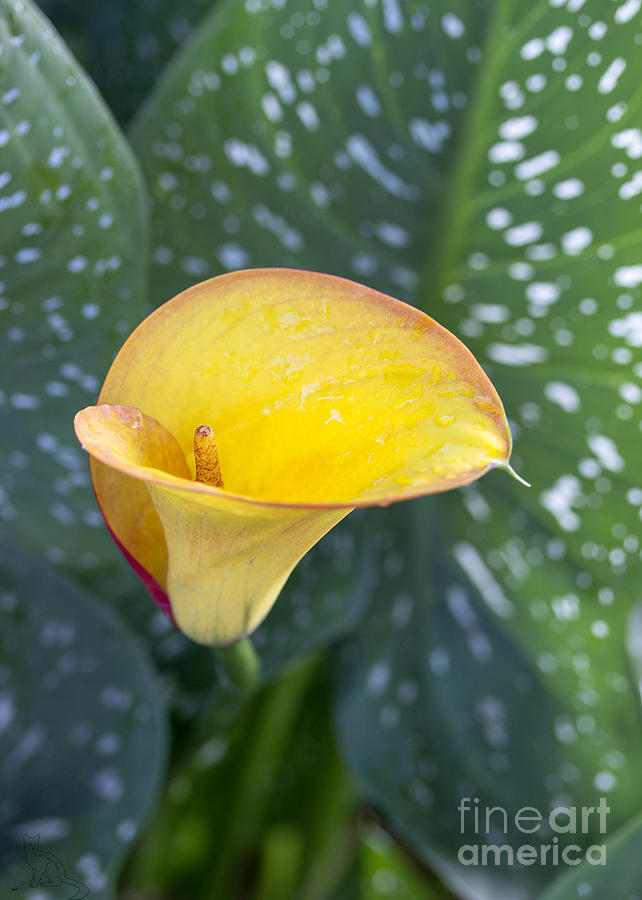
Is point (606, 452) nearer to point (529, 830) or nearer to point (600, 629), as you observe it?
point (600, 629)

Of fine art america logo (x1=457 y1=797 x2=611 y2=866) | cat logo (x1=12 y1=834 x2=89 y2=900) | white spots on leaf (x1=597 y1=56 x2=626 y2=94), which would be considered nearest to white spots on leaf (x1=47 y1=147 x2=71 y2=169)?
white spots on leaf (x1=597 y1=56 x2=626 y2=94)

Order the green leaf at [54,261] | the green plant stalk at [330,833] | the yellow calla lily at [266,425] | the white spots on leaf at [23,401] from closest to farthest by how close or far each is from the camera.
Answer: the yellow calla lily at [266,425]
the green leaf at [54,261]
the white spots on leaf at [23,401]
the green plant stalk at [330,833]

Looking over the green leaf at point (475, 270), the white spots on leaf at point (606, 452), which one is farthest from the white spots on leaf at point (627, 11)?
the white spots on leaf at point (606, 452)

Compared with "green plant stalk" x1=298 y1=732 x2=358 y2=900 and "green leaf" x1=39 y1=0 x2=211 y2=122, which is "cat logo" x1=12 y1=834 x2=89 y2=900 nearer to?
"green plant stalk" x1=298 y1=732 x2=358 y2=900

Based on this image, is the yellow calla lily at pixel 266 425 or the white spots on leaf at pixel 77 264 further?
the white spots on leaf at pixel 77 264

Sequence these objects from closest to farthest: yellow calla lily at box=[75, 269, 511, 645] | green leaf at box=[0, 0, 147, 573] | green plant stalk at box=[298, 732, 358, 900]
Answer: yellow calla lily at box=[75, 269, 511, 645] < green leaf at box=[0, 0, 147, 573] < green plant stalk at box=[298, 732, 358, 900]

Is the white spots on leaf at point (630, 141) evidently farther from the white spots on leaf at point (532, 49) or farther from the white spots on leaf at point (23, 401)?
the white spots on leaf at point (23, 401)

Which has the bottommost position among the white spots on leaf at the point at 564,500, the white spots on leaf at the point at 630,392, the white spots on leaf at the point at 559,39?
the white spots on leaf at the point at 564,500
